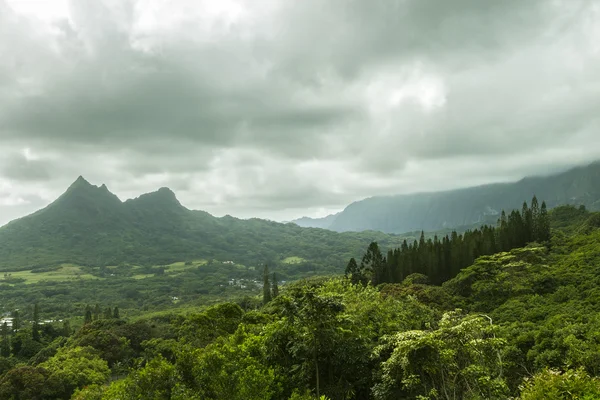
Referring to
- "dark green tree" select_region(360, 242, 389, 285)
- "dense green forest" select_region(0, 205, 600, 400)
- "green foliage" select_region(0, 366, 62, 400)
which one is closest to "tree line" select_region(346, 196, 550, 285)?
"dark green tree" select_region(360, 242, 389, 285)

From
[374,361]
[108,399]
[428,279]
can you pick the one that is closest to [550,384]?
[374,361]

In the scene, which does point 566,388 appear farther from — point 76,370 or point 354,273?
point 354,273

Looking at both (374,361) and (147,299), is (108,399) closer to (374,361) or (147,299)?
(374,361)

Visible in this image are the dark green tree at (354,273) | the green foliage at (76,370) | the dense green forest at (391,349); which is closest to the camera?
the dense green forest at (391,349)

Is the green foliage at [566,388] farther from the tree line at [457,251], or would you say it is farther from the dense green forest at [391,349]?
the tree line at [457,251]

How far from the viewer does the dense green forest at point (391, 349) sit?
470 inches

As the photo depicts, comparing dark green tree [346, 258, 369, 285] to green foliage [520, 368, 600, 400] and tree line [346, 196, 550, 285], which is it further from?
green foliage [520, 368, 600, 400]

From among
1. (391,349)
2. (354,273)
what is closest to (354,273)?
(354,273)

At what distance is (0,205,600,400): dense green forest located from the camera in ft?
39.2

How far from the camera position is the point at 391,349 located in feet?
52.2

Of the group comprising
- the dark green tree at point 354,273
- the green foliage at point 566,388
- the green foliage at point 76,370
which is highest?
the green foliage at point 566,388

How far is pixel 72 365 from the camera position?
4291 centimetres

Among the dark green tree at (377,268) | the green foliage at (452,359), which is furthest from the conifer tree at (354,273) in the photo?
the green foliage at (452,359)

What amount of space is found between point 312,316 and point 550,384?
801 cm
